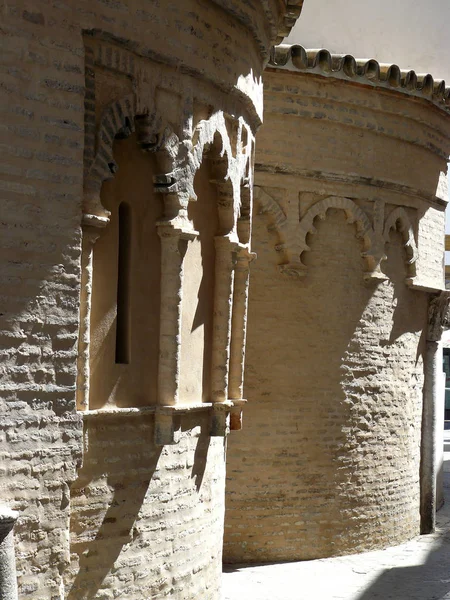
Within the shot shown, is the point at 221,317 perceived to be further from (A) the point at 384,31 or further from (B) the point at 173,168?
(A) the point at 384,31

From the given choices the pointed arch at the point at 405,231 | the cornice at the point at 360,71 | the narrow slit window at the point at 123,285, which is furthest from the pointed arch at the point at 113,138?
the pointed arch at the point at 405,231

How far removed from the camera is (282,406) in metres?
11.4

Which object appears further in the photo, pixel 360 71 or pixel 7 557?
pixel 360 71

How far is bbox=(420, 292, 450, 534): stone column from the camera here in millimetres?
13484

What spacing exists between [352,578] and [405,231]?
13.3 ft

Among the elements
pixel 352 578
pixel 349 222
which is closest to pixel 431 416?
pixel 349 222

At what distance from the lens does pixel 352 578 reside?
1098 cm

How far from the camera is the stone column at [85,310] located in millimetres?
6258

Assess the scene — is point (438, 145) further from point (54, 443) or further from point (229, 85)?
point (54, 443)

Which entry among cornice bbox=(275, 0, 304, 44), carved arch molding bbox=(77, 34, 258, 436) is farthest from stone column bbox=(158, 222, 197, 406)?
cornice bbox=(275, 0, 304, 44)

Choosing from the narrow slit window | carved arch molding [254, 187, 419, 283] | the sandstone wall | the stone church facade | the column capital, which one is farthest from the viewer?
the column capital

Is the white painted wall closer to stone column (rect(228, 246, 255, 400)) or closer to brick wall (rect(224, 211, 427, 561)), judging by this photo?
brick wall (rect(224, 211, 427, 561))

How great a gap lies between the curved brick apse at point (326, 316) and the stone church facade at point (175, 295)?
0.02 m

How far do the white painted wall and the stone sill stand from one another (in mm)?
5865
